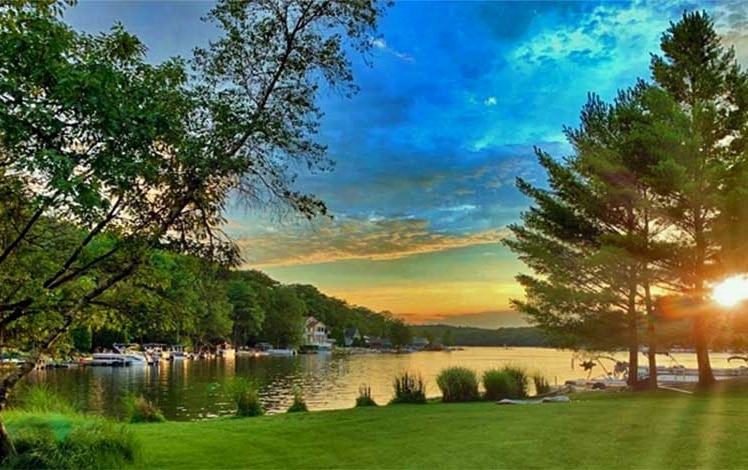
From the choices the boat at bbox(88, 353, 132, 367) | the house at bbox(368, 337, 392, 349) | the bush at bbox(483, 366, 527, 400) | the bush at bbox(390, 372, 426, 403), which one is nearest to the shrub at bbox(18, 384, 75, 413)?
the bush at bbox(390, 372, 426, 403)

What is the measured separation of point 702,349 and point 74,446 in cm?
1542

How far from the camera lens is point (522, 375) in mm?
16641

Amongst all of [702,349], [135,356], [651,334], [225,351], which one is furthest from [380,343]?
[702,349]

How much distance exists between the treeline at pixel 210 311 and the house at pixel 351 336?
106cm

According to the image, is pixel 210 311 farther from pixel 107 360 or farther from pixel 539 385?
pixel 107 360

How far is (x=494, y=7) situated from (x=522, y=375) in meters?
10.00

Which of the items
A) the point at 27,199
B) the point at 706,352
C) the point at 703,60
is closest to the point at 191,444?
the point at 27,199

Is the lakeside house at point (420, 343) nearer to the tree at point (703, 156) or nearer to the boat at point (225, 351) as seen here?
the boat at point (225, 351)

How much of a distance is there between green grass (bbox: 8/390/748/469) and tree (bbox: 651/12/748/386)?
446cm

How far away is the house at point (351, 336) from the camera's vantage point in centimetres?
11606

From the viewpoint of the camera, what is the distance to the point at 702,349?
16.1m

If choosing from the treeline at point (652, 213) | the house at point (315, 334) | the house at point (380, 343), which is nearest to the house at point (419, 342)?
the house at point (380, 343)

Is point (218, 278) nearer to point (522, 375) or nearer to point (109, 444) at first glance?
point (109, 444)

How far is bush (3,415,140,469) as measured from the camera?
22.3 ft
